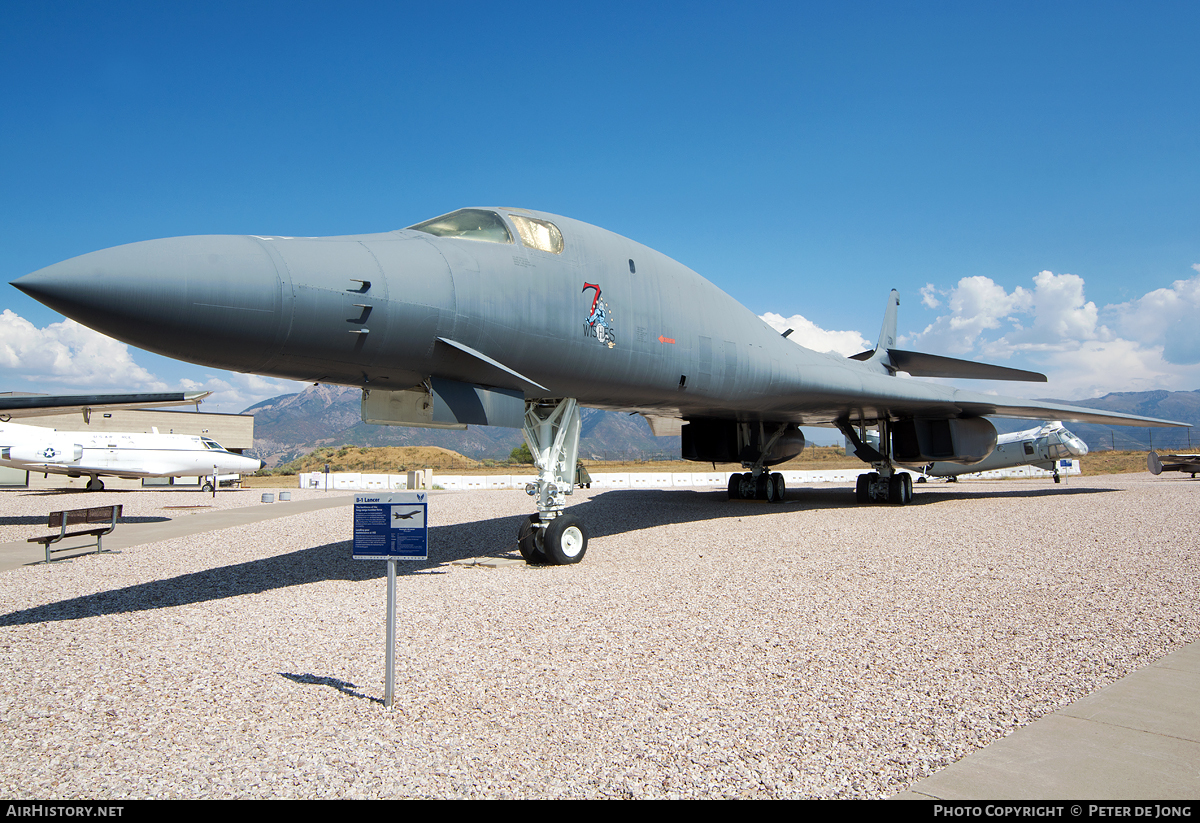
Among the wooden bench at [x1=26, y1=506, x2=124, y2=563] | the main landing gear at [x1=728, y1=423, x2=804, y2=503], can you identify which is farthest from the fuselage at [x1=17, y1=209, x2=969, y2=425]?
the wooden bench at [x1=26, y1=506, x2=124, y2=563]

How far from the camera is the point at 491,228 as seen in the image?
24.1 feet

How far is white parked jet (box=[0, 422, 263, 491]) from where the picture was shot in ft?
78.3

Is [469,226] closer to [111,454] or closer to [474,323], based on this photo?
[474,323]

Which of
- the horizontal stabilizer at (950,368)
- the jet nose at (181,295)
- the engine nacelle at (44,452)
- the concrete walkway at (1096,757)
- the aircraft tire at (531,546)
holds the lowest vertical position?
the concrete walkway at (1096,757)

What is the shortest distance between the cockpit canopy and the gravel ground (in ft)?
12.2

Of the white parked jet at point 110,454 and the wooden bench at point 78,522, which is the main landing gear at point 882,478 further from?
the white parked jet at point 110,454

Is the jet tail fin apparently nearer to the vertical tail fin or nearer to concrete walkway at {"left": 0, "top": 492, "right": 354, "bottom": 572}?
the vertical tail fin

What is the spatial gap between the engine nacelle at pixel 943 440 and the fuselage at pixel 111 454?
88.2ft

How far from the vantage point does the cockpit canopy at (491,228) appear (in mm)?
7137

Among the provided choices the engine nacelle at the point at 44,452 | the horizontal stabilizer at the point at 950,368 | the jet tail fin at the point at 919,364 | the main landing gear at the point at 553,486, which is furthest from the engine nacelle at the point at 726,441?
the engine nacelle at the point at 44,452

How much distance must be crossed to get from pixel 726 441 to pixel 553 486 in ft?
31.9

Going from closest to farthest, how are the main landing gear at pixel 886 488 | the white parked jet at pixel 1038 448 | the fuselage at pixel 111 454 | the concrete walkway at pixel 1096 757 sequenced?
1. the concrete walkway at pixel 1096 757
2. the main landing gear at pixel 886 488
3. the fuselage at pixel 111 454
4. the white parked jet at pixel 1038 448

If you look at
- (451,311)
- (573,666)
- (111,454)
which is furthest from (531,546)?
(111,454)
